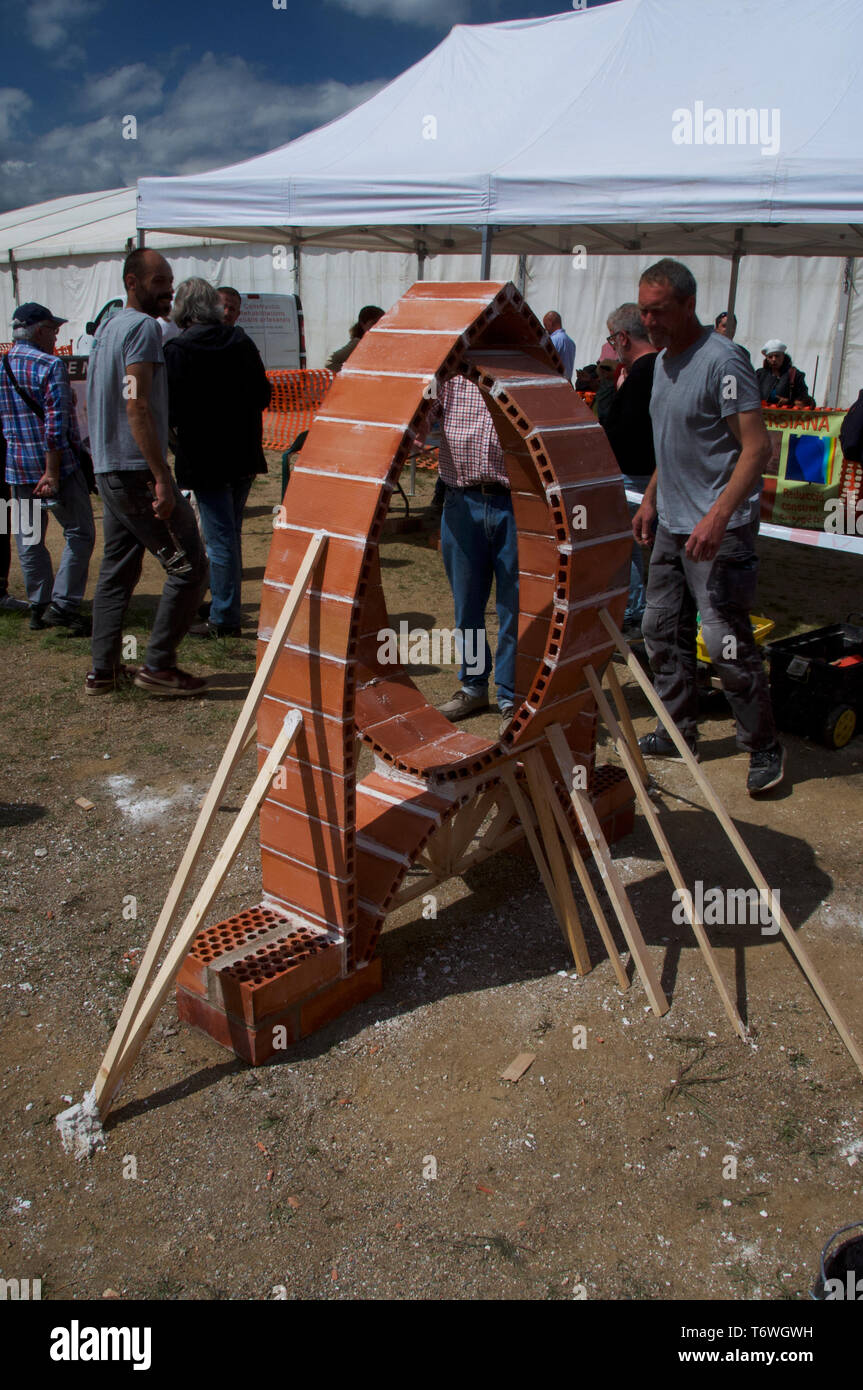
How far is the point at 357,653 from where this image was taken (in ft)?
10.2

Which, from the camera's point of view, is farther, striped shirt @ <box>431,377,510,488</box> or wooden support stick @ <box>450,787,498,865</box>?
striped shirt @ <box>431,377,510,488</box>

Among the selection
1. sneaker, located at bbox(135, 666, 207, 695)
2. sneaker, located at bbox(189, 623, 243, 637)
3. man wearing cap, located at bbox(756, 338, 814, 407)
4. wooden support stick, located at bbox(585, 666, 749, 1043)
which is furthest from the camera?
man wearing cap, located at bbox(756, 338, 814, 407)

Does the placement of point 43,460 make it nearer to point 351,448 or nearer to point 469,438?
point 469,438

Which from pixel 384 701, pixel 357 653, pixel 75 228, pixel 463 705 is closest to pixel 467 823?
pixel 384 701

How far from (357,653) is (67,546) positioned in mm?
4206

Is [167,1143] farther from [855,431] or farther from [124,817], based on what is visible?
[855,431]

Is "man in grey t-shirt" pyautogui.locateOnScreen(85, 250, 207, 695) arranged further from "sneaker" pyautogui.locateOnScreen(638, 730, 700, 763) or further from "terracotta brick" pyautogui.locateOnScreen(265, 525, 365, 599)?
"sneaker" pyautogui.locateOnScreen(638, 730, 700, 763)

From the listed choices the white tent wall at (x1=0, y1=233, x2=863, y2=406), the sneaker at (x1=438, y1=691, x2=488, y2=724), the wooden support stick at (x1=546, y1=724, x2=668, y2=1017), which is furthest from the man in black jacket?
the white tent wall at (x1=0, y1=233, x2=863, y2=406)

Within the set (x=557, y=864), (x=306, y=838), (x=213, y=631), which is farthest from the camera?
(x=213, y=631)

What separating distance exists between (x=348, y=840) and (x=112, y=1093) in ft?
3.17

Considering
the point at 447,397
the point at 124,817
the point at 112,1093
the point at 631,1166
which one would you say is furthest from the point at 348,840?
the point at 447,397

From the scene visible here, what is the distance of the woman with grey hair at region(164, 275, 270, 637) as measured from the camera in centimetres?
609

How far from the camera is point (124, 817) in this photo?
4.52 metres

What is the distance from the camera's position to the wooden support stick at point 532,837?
3611 mm
